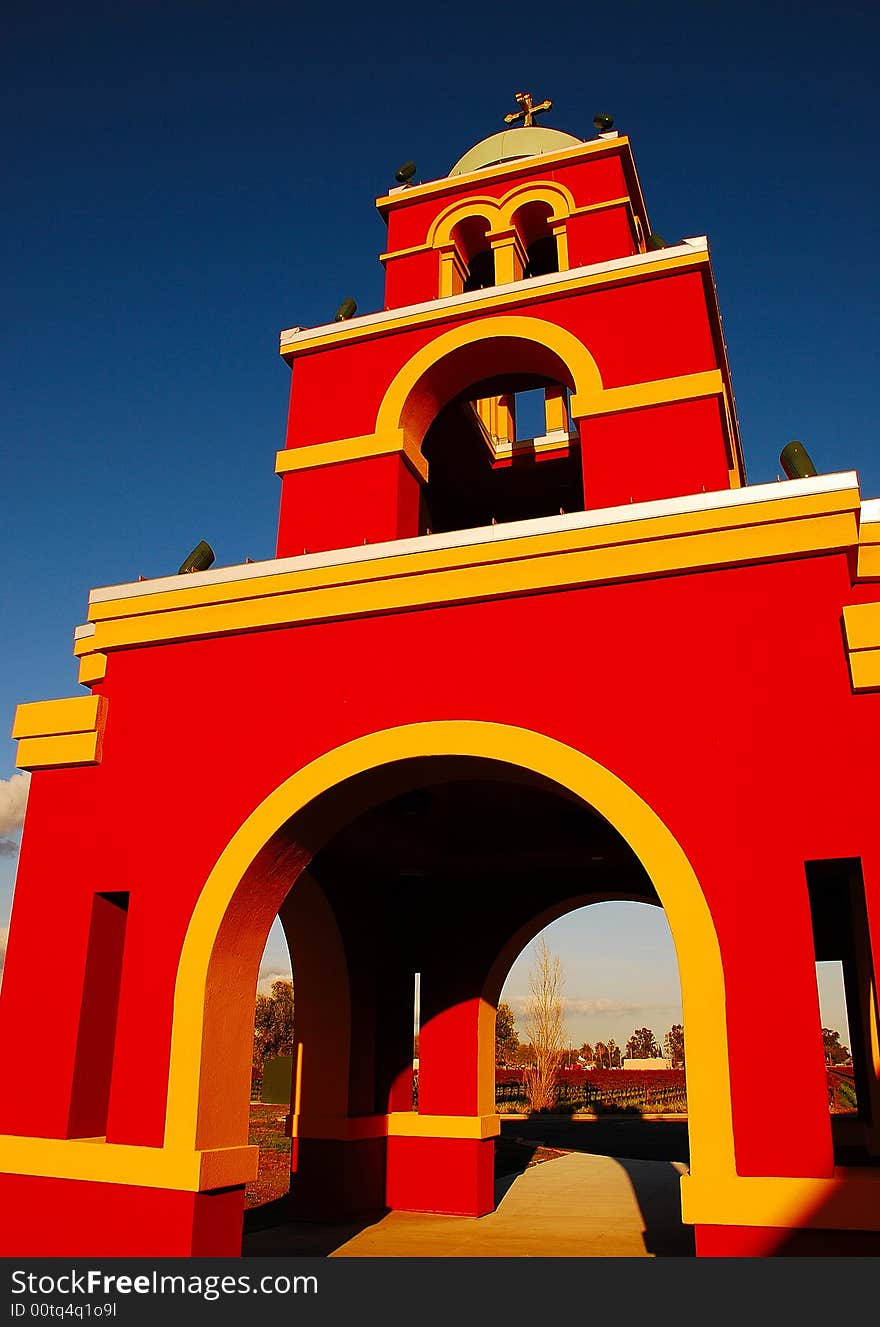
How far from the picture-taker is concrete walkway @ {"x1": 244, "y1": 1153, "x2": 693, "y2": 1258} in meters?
9.70

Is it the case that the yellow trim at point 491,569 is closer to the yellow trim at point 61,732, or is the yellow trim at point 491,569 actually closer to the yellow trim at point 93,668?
the yellow trim at point 93,668

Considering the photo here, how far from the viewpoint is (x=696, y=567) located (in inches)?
297

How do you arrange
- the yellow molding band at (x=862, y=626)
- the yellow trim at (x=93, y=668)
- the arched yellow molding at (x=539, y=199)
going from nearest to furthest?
the yellow molding band at (x=862, y=626) → the yellow trim at (x=93, y=668) → the arched yellow molding at (x=539, y=199)

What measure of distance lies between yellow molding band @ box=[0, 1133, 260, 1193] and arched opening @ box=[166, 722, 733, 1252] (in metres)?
0.16

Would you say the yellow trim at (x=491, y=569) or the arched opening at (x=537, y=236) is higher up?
the arched opening at (x=537, y=236)

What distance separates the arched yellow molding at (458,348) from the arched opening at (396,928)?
3.74m

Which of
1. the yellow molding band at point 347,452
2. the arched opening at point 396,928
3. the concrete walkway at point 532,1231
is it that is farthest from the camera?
the yellow molding band at point 347,452

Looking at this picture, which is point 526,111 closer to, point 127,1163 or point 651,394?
point 651,394

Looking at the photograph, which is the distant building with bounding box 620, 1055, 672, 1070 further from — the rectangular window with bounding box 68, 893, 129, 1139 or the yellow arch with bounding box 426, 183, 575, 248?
the yellow arch with bounding box 426, 183, 575, 248

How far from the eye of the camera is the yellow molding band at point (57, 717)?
9.08 m

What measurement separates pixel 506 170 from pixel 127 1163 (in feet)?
36.8

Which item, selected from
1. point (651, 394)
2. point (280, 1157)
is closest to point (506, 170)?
point (651, 394)

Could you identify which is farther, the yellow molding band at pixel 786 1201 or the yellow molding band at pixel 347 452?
the yellow molding band at pixel 347 452

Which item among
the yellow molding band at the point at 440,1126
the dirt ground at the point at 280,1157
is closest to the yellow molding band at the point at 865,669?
the yellow molding band at the point at 440,1126
